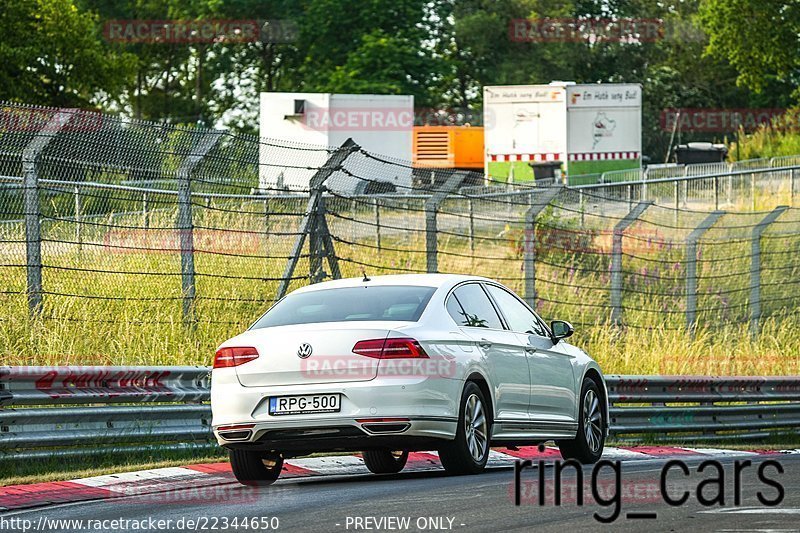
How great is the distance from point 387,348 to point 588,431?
124 inches

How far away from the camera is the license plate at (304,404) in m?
10.5

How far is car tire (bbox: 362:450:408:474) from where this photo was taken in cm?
1216

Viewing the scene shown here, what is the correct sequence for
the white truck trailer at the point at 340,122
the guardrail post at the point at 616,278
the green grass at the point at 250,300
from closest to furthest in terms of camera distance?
1. the green grass at the point at 250,300
2. the guardrail post at the point at 616,278
3. the white truck trailer at the point at 340,122

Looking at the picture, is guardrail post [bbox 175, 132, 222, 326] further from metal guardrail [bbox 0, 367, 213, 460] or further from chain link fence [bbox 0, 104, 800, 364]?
metal guardrail [bbox 0, 367, 213, 460]

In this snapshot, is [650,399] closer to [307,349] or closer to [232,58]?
[307,349]

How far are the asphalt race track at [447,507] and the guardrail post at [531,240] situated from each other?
7.43 m

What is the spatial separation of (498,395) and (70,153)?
475 centimetres

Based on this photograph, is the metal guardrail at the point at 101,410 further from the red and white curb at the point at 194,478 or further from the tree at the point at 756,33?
the tree at the point at 756,33

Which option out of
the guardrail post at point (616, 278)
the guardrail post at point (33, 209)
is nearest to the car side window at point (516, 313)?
the guardrail post at point (33, 209)

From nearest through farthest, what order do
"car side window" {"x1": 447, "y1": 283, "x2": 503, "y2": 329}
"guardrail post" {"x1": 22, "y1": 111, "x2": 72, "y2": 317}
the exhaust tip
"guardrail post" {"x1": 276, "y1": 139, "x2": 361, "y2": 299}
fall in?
1. the exhaust tip
2. "car side window" {"x1": 447, "y1": 283, "x2": 503, "y2": 329}
3. "guardrail post" {"x1": 22, "y1": 111, "x2": 72, "y2": 317}
4. "guardrail post" {"x1": 276, "y1": 139, "x2": 361, "y2": 299}

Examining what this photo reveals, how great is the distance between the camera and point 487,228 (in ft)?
86.7

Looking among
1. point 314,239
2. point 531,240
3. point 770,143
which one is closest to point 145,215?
point 314,239

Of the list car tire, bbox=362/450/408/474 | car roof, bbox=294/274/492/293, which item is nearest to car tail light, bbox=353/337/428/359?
car roof, bbox=294/274/492/293

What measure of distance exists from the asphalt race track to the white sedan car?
0.96 ft
